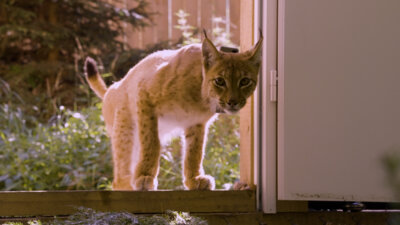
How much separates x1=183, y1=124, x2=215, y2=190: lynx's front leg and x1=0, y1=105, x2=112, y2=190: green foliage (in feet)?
5.31

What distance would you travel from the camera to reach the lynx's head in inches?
108

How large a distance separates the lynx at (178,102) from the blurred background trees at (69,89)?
1.18m

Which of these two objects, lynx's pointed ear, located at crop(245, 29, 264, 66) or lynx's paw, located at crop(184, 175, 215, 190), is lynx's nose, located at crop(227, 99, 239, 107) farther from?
lynx's paw, located at crop(184, 175, 215, 190)

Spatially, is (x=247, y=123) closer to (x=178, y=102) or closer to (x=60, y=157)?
(x=178, y=102)

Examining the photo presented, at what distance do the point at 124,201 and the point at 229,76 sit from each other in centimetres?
84

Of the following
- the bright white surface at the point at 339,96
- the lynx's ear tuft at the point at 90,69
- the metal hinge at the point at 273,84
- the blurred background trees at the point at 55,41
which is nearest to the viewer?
the bright white surface at the point at 339,96

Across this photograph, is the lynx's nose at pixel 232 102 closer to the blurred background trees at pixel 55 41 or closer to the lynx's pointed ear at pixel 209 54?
the lynx's pointed ear at pixel 209 54

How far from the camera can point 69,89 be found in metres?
6.87

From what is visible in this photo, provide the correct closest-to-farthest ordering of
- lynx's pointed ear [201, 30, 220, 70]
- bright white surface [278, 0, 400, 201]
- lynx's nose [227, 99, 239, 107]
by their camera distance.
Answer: bright white surface [278, 0, 400, 201] → lynx's nose [227, 99, 239, 107] → lynx's pointed ear [201, 30, 220, 70]

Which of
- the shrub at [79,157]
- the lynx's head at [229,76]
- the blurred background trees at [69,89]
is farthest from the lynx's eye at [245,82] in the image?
the shrub at [79,157]

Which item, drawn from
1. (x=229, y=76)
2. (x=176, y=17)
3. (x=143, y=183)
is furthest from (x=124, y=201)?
(x=176, y=17)

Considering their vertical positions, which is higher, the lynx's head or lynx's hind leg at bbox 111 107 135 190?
the lynx's head

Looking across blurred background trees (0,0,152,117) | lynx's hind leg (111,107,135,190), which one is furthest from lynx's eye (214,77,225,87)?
blurred background trees (0,0,152,117)

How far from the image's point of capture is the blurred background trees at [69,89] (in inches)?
191
